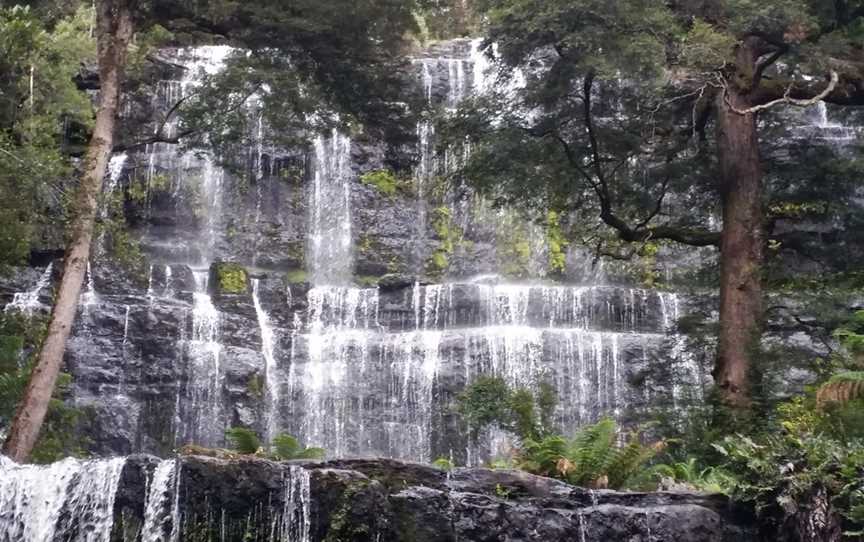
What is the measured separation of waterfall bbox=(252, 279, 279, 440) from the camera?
22.4 metres

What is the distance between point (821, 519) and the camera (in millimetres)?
10219

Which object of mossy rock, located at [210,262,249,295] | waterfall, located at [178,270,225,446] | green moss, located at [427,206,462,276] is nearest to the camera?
waterfall, located at [178,270,225,446]

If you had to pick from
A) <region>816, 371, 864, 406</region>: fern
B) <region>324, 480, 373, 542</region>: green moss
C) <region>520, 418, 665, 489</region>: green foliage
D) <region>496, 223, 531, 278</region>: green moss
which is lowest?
<region>324, 480, 373, 542</region>: green moss

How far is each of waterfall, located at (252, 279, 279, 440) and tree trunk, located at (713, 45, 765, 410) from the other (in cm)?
1069

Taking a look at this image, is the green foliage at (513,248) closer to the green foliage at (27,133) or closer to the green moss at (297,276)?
the green moss at (297,276)

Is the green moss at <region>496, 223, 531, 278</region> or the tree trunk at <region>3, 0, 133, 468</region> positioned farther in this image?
the green moss at <region>496, 223, 531, 278</region>

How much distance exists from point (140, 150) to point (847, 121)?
15277 mm

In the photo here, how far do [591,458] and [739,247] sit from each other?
3785mm

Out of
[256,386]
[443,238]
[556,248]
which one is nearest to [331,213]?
[443,238]

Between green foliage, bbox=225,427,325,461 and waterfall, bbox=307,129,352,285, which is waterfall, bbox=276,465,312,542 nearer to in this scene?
green foliage, bbox=225,427,325,461

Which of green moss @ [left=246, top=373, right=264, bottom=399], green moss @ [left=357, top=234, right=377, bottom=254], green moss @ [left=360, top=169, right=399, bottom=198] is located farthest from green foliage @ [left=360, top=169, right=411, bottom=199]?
green moss @ [left=246, top=373, right=264, bottom=399]

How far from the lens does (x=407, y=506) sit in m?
10.6

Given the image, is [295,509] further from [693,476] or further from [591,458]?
[693,476]

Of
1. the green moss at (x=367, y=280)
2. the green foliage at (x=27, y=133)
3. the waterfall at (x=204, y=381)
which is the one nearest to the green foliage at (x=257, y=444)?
the green foliage at (x=27, y=133)
